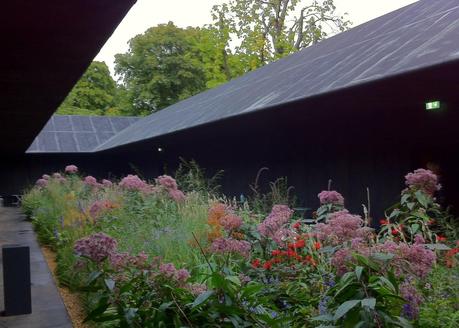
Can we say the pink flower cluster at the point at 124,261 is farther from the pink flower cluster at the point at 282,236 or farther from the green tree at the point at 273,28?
the green tree at the point at 273,28

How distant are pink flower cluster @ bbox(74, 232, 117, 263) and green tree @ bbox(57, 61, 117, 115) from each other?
35.9 m

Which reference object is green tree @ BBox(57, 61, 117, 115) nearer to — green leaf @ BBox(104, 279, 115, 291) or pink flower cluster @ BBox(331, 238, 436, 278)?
green leaf @ BBox(104, 279, 115, 291)

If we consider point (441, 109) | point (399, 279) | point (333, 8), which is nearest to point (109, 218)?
point (441, 109)

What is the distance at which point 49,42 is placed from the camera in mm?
4258

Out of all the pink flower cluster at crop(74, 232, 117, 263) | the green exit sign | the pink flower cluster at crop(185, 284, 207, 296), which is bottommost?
the pink flower cluster at crop(185, 284, 207, 296)

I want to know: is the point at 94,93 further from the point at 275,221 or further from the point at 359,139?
the point at 275,221

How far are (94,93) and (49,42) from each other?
3643 cm

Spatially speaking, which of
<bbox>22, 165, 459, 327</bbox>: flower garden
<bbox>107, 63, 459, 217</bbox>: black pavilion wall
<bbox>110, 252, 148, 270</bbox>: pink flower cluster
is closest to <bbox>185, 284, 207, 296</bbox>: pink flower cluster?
<bbox>22, 165, 459, 327</bbox>: flower garden

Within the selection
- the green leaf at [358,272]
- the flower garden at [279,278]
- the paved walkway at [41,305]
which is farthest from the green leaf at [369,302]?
the paved walkway at [41,305]

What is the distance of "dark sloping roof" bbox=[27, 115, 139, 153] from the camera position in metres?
22.7

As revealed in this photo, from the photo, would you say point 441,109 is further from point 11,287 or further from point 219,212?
point 11,287

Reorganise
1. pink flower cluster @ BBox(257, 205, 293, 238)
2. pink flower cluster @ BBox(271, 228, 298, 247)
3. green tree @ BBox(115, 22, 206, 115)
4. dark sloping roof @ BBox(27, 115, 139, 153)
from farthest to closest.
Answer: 1. green tree @ BBox(115, 22, 206, 115)
2. dark sloping roof @ BBox(27, 115, 139, 153)
3. pink flower cluster @ BBox(271, 228, 298, 247)
4. pink flower cluster @ BBox(257, 205, 293, 238)

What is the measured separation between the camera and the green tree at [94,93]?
38531 millimetres

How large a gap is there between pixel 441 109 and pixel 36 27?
15.4ft
